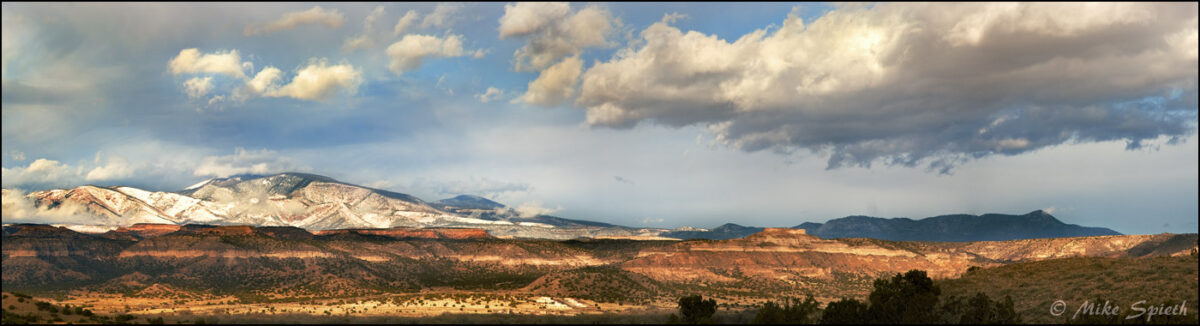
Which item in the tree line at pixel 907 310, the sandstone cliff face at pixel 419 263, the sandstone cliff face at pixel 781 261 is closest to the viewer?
the tree line at pixel 907 310

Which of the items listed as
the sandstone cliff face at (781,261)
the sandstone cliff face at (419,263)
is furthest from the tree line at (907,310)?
the sandstone cliff face at (781,261)

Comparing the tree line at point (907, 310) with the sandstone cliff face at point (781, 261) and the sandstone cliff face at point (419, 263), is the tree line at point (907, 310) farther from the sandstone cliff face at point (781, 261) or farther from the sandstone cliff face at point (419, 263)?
the sandstone cliff face at point (781, 261)

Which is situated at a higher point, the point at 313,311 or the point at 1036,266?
the point at 1036,266

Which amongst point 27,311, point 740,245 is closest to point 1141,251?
point 740,245

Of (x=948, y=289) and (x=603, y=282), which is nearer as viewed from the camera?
(x=948, y=289)

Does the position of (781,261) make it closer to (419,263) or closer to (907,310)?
(419,263)

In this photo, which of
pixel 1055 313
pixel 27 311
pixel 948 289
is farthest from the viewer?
pixel 948 289

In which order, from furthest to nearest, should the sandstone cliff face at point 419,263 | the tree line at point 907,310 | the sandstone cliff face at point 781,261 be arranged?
the sandstone cliff face at point 781,261 → the sandstone cliff face at point 419,263 → the tree line at point 907,310

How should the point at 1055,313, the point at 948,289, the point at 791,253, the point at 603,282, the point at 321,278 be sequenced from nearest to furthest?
the point at 1055,313
the point at 948,289
the point at 603,282
the point at 321,278
the point at 791,253

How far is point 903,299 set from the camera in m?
63.2

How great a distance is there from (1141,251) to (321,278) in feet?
606

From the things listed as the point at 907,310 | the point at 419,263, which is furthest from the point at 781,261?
the point at 907,310

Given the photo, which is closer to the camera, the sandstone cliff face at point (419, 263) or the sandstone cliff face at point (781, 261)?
the sandstone cliff face at point (419, 263)

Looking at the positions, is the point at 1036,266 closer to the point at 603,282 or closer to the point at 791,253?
the point at 603,282
